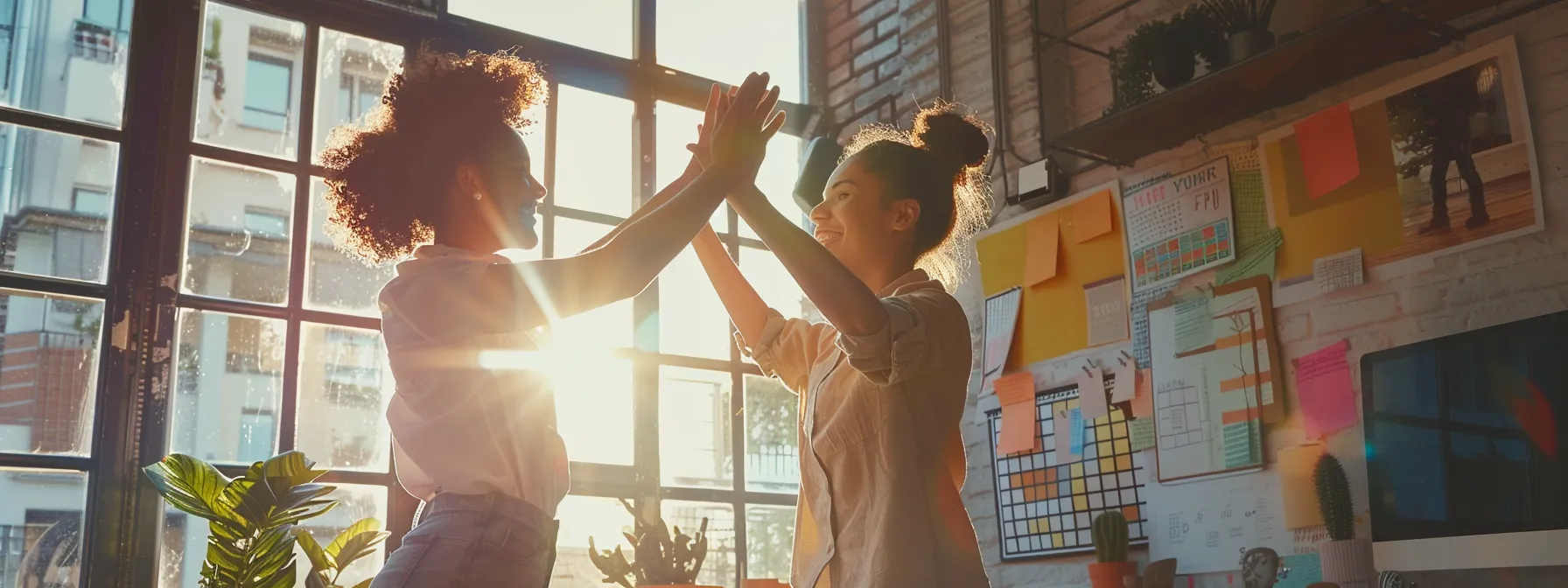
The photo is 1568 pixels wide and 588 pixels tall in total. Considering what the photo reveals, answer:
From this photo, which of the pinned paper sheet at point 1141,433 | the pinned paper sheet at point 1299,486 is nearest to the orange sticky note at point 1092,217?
the pinned paper sheet at point 1141,433

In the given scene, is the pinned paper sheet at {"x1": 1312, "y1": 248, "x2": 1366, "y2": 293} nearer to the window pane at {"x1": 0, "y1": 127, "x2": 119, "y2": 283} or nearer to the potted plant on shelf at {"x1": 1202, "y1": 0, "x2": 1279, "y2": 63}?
the potted plant on shelf at {"x1": 1202, "y1": 0, "x2": 1279, "y2": 63}

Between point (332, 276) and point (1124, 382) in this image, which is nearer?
point (1124, 382)

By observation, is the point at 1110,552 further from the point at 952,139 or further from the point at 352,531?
the point at 352,531

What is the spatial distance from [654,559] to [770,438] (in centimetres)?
90

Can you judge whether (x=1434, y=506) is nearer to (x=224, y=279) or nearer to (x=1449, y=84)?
(x=1449, y=84)

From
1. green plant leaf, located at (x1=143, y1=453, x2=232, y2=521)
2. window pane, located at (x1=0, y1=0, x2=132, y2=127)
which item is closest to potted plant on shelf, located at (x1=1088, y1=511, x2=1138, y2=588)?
green plant leaf, located at (x1=143, y1=453, x2=232, y2=521)

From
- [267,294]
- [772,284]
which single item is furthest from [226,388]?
[772,284]

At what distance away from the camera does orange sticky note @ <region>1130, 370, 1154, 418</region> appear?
284 cm

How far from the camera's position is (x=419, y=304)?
3.84 ft

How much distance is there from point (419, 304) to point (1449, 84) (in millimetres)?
2037

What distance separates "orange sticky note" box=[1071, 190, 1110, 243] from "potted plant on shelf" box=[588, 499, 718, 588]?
1.21m

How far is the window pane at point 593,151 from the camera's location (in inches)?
140

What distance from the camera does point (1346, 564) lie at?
222 cm

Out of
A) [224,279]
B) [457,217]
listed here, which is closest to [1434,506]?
[457,217]
